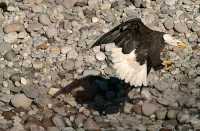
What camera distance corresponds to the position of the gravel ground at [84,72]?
4930 mm

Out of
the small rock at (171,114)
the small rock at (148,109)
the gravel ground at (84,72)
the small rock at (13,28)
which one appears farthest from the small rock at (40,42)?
the small rock at (171,114)

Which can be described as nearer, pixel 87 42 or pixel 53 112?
pixel 53 112

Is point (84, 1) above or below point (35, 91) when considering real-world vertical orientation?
above

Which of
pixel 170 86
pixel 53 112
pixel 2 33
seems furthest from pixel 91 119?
pixel 2 33

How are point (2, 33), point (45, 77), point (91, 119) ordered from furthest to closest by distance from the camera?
point (2, 33) < point (45, 77) < point (91, 119)

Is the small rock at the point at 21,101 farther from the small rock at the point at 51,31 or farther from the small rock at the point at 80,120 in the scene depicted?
the small rock at the point at 51,31

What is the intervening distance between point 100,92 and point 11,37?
3.21ft

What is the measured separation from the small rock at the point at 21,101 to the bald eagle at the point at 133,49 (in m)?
0.71

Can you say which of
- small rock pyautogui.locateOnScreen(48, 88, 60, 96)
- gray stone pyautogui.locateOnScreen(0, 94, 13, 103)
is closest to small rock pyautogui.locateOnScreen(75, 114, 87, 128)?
small rock pyautogui.locateOnScreen(48, 88, 60, 96)

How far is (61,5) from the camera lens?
596 centimetres

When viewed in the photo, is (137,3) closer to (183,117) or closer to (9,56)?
(9,56)

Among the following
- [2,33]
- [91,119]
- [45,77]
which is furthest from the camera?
[2,33]

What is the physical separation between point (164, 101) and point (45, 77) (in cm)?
98

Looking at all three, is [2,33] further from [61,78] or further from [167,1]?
[167,1]
